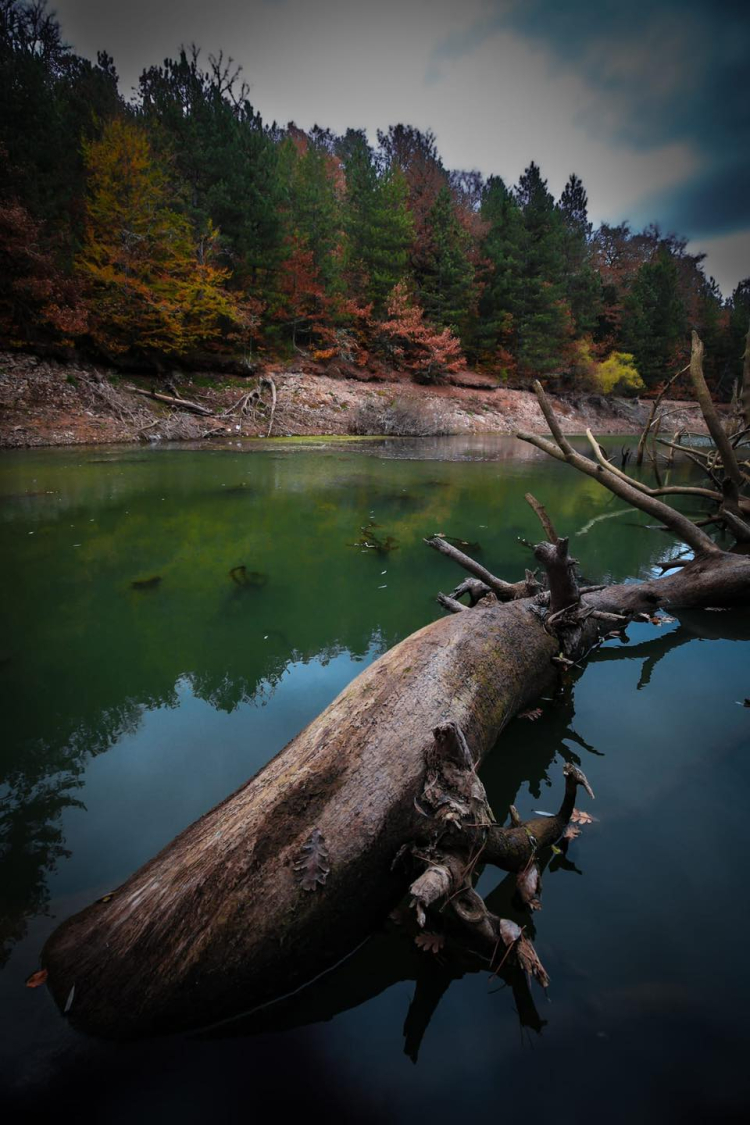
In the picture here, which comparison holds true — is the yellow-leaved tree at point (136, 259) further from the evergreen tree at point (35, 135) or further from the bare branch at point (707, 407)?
the bare branch at point (707, 407)

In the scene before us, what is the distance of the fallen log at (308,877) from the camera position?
1.44m

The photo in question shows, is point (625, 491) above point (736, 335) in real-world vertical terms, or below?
below

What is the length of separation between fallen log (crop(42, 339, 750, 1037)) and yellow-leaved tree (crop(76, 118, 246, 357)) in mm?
19909

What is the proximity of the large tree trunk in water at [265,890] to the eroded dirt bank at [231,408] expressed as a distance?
40.8 ft

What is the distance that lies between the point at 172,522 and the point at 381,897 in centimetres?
714

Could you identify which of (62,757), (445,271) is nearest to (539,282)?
(445,271)

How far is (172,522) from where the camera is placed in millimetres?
7730

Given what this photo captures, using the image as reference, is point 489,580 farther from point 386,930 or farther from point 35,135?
point 35,135

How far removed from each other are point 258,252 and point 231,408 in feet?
27.2

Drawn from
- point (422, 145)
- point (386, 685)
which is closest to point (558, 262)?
point (422, 145)

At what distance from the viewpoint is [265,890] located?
4.84 ft

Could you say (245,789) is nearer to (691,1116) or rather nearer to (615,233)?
(691,1116)

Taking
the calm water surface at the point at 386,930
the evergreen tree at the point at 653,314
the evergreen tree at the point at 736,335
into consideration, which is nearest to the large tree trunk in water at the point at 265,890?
the calm water surface at the point at 386,930

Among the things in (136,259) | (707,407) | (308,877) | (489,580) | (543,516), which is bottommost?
(308,877)
